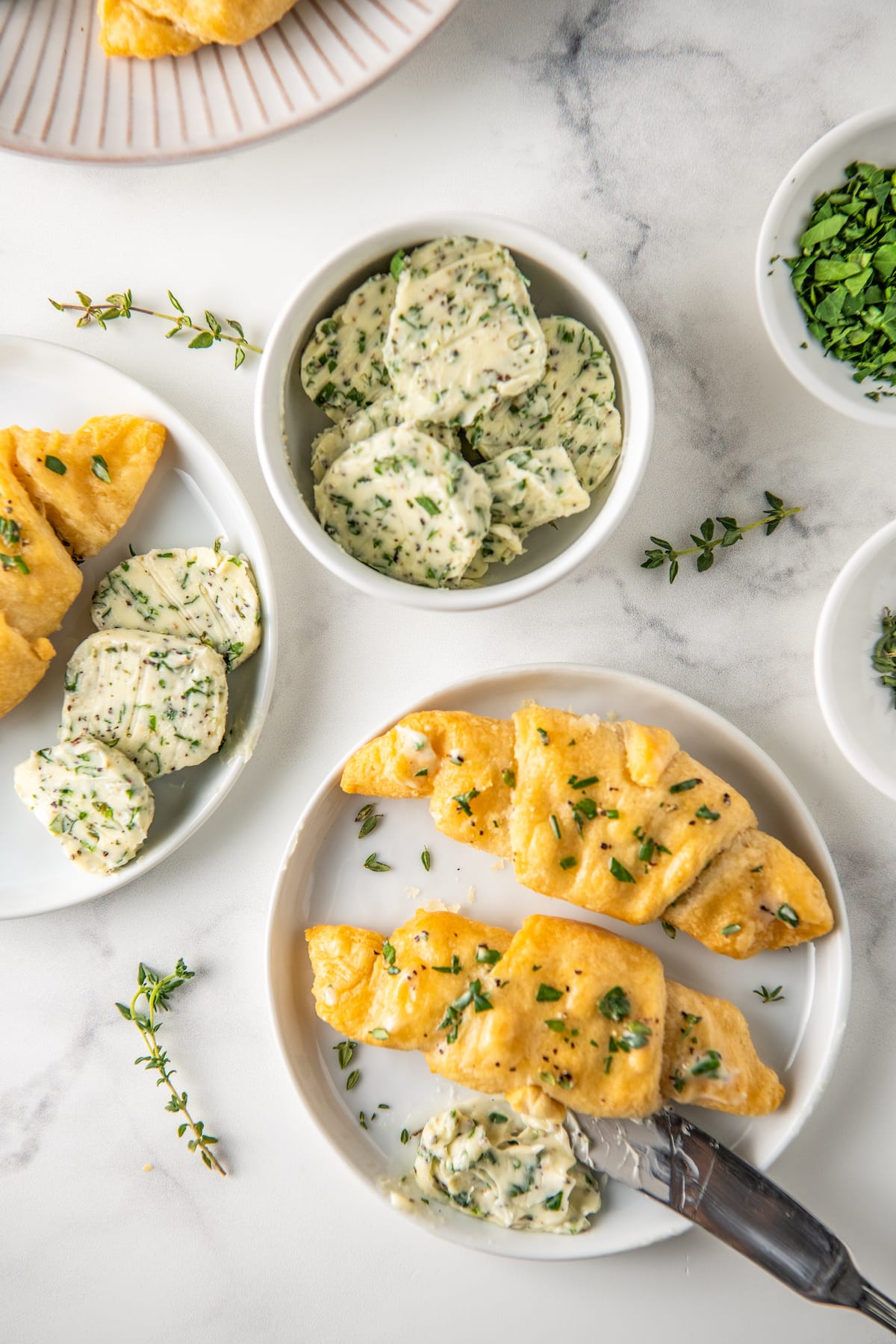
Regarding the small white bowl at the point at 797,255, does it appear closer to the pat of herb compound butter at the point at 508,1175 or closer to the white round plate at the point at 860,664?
the white round plate at the point at 860,664

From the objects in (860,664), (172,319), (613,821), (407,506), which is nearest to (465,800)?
(613,821)

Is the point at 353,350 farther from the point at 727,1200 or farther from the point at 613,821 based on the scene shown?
the point at 727,1200

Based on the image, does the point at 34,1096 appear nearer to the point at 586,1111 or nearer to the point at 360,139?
the point at 586,1111

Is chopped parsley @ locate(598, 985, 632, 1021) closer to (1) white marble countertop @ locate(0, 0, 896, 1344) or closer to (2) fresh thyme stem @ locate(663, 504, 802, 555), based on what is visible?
(1) white marble countertop @ locate(0, 0, 896, 1344)

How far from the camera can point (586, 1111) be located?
180cm

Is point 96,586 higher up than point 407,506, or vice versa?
point 407,506

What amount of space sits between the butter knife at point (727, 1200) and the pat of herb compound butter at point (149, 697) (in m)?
1.09

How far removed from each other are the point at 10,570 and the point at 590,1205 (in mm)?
1755

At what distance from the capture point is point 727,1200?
1871 millimetres

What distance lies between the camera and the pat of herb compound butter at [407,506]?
1702mm

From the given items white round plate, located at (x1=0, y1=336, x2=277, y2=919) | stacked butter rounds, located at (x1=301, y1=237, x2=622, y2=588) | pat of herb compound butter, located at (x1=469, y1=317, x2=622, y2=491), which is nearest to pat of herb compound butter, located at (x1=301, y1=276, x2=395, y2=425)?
stacked butter rounds, located at (x1=301, y1=237, x2=622, y2=588)

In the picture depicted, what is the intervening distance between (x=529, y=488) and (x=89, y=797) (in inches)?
43.3

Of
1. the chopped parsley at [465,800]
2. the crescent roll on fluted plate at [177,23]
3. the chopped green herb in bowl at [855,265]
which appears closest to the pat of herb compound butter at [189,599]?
the chopped parsley at [465,800]

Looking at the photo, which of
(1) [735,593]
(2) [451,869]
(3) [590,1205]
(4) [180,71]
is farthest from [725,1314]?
(4) [180,71]
